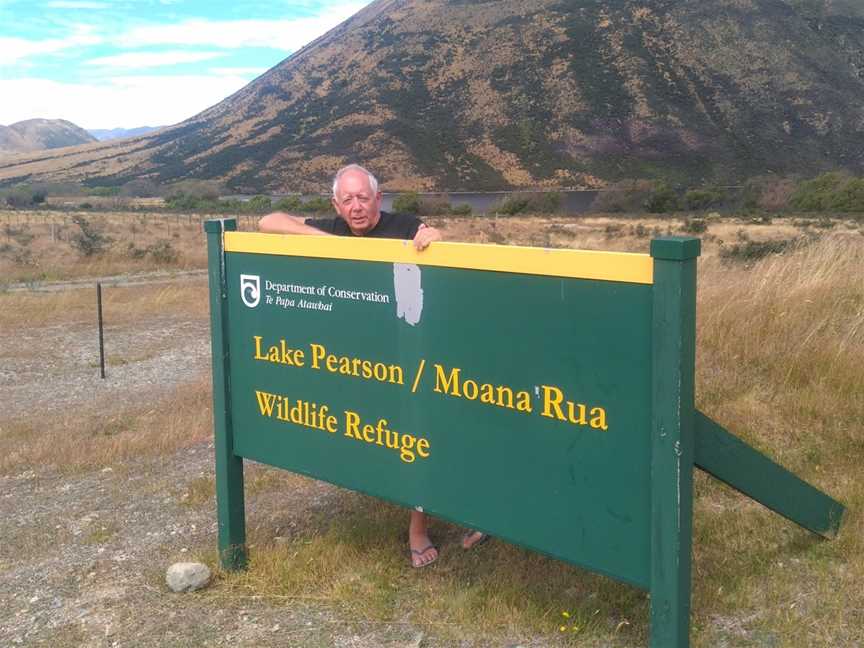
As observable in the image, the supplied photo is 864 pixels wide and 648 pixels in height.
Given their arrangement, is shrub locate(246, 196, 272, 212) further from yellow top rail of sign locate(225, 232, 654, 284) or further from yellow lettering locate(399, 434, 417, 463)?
yellow lettering locate(399, 434, 417, 463)

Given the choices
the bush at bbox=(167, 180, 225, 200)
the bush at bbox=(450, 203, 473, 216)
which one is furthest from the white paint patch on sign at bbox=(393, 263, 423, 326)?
the bush at bbox=(167, 180, 225, 200)

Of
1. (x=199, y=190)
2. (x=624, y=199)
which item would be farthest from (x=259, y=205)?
(x=624, y=199)

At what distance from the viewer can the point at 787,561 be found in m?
3.31

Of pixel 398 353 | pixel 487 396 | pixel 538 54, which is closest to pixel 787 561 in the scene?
pixel 487 396

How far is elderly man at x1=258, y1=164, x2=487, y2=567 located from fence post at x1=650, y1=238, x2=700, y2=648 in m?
1.32

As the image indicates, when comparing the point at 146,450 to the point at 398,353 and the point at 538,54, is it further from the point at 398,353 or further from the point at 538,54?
the point at 538,54

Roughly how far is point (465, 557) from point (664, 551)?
139cm

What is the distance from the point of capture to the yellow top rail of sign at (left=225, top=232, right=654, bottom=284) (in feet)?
7.70

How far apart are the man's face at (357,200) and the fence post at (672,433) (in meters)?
1.51

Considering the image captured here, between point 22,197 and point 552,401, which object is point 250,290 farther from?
point 22,197

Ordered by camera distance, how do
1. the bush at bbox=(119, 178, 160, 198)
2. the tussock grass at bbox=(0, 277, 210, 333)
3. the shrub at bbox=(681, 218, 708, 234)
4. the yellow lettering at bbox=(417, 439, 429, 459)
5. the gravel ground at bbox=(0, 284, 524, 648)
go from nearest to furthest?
1. the yellow lettering at bbox=(417, 439, 429, 459)
2. the gravel ground at bbox=(0, 284, 524, 648)
3. the tussock grass at bbox=(0, 277, 210, 333)
4. the shrub at bbox=(681, 218, 708, 234)
5. the bush at bbox=(119, 178, 160, 198)

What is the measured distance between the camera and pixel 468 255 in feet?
8.88

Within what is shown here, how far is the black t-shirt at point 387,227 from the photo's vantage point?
3.57 meters

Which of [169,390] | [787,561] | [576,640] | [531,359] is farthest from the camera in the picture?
[169,390]
